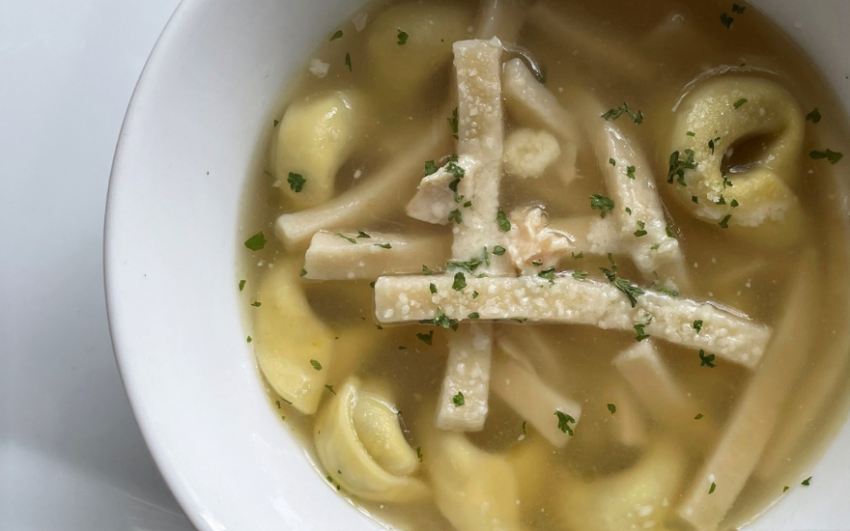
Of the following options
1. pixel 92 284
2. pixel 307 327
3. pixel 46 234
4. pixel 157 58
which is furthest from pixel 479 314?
pixel 46 234

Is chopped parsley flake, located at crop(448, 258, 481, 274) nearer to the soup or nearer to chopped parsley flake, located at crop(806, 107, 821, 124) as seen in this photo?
the soup

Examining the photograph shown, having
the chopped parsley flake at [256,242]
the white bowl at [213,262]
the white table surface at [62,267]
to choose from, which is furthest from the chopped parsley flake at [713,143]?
the white table surface at [62,267]

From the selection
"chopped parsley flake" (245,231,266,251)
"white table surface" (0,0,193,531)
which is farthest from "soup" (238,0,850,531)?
"white table surface" (0,0,193,531)

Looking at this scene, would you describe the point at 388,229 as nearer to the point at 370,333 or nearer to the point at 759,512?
the point at 370,333

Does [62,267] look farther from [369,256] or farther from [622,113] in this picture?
[622,113]

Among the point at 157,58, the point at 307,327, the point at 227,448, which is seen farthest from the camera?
the point at 307,327

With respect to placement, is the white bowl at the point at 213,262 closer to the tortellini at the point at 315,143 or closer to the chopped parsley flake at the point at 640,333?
the tortellini at the point at 315,143
